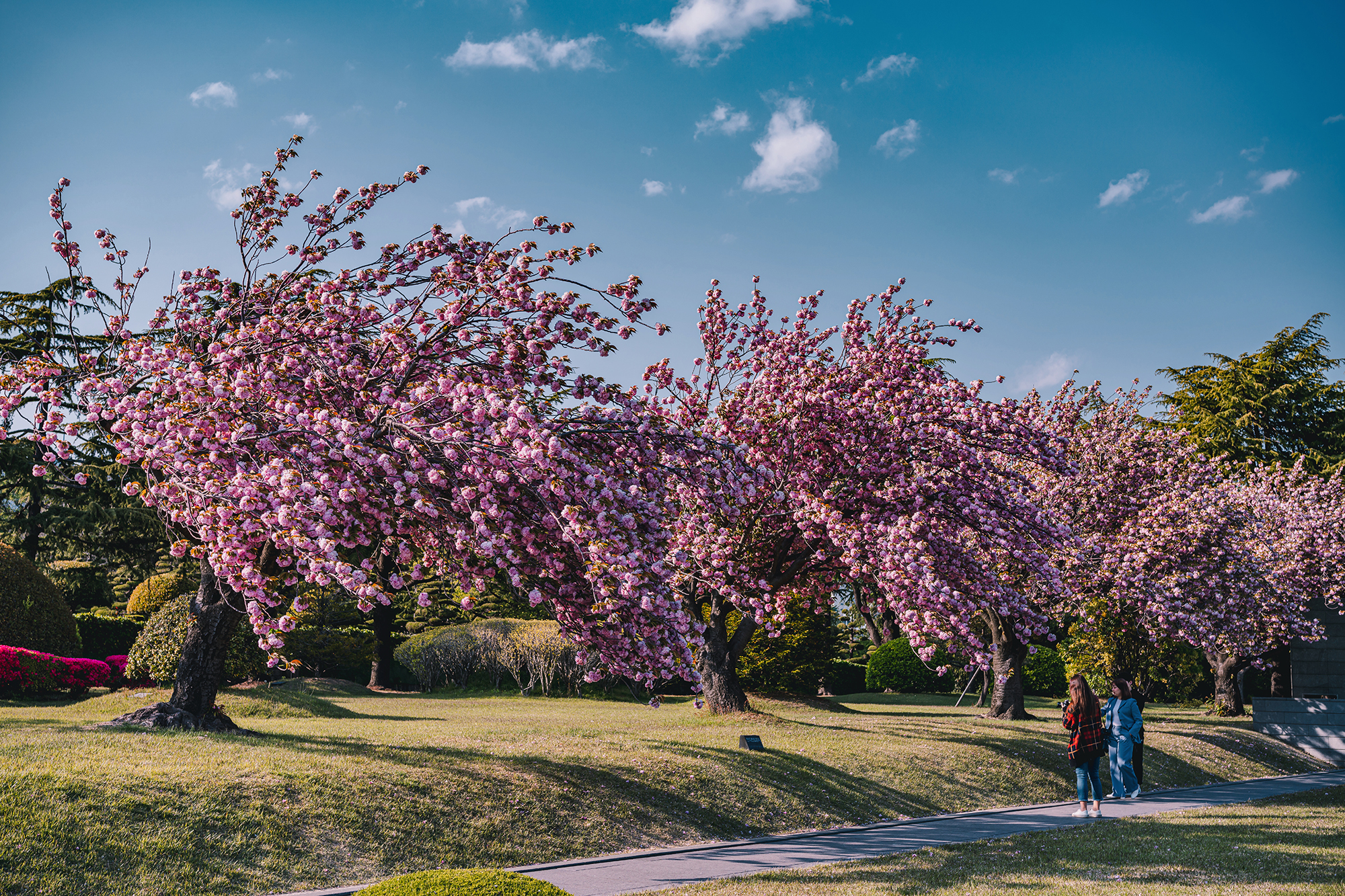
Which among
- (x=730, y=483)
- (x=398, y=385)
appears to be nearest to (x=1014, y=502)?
(x=730, y=483)

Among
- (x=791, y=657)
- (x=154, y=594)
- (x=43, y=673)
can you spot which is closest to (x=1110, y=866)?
(x=791, y=657)

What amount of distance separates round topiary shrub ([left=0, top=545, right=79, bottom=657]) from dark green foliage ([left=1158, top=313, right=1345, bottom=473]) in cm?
4244

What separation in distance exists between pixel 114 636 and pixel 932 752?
24.3 m

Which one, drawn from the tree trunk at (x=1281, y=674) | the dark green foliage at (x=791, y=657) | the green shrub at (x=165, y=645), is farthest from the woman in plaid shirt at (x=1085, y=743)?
the tree trunk at (x=1281, y=674)

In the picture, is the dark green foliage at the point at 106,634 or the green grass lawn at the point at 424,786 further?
the dark green foliage at the point at 106,634

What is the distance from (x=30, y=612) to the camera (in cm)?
2148

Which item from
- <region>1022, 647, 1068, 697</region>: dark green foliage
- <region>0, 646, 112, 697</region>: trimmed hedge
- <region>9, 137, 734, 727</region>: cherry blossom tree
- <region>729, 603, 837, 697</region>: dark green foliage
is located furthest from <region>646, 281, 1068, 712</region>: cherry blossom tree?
<region>1022, 647, 1068, 697</region>: dark green foliage

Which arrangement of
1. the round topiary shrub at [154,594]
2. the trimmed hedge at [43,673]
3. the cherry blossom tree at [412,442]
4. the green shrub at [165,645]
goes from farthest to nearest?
the round topiary shrub at [154,594]
the trimmed hedge at [43,673]
the green shrub at [165,645]
the cherry blossom tree at [412,442]

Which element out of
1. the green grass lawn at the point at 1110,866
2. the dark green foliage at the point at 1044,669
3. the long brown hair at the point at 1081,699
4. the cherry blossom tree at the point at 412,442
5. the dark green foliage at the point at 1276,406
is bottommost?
the dark green foliage at the point at 1044,669

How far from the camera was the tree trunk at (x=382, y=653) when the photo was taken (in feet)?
105

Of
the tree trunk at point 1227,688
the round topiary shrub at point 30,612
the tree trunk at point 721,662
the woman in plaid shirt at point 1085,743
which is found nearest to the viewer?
the woman in plaid shirt at point 1085,743

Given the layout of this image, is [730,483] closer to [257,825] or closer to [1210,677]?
[257,825]

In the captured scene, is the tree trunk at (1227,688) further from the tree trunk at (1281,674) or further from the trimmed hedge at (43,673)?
the trimmed hedge at (43,673)

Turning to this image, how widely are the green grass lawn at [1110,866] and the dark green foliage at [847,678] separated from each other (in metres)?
22.5
